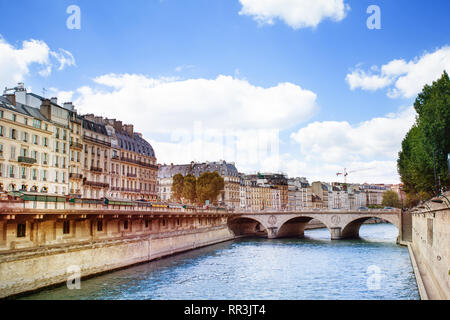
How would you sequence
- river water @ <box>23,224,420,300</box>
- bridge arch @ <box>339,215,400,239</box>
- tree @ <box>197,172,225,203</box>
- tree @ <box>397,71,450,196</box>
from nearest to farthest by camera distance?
1. river water @ <box>23,224,420,300</box>
2. tree @ <box>397,71,450,196</box>
3. bridge arch @ <box>339,215,400,239</box>
4. tree @ <box>197,172,225,203</box>

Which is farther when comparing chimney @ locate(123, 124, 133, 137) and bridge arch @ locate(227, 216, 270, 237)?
bridge arch @ locate(227, 216, 270, 237)

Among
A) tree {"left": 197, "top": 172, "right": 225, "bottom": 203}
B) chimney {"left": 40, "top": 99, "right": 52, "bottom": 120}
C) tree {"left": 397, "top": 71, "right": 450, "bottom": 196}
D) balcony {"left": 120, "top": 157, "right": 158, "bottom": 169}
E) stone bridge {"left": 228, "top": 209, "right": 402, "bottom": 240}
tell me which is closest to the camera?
tree {"left": 397, "top": 71, "right": 450, "bottom": 196}

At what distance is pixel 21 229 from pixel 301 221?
67.5 metres

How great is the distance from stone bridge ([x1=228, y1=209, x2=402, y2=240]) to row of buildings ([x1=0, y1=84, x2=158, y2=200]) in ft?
69.5

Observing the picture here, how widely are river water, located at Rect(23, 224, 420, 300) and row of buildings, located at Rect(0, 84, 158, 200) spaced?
→ 1665 cm

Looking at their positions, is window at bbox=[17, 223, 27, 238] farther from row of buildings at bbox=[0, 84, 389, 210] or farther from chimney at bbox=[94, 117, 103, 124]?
chimney at bbox=[94, 117, 103, 124]

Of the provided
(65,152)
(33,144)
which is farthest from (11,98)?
(65,152)

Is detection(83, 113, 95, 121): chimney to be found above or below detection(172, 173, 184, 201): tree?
above

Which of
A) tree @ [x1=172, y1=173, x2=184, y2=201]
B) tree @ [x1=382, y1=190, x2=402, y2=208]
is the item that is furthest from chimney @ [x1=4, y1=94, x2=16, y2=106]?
tree @ [x1=382, y1=190, x2=402, y2=208]

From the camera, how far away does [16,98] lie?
54031 mm

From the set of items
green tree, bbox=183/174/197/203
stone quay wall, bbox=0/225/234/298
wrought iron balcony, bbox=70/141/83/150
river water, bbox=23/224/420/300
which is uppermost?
wrought iron balcony, bbox=70/141/83/150

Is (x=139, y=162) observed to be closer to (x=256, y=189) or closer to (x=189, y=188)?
(x=189, y=188)

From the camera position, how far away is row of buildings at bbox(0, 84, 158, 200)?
47969mm
